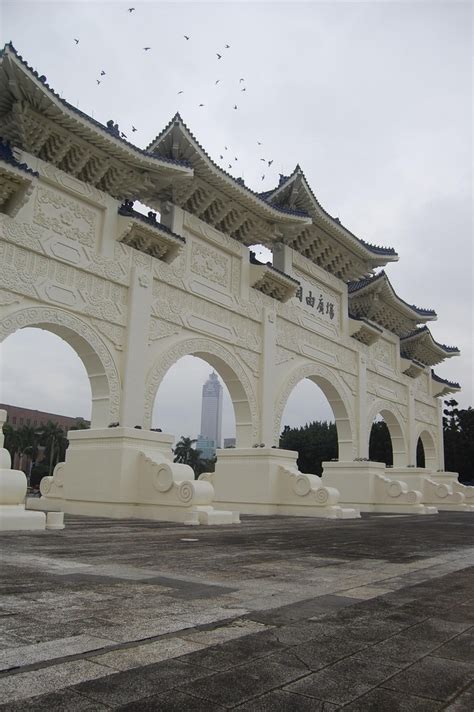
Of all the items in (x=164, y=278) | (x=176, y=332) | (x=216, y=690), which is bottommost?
(x=216, y=690)

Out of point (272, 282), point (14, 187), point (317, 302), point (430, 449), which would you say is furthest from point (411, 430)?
point (14, 187)

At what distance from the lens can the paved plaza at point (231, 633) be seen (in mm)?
1660

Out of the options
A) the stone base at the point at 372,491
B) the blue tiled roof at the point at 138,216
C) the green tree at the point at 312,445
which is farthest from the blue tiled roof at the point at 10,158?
the green tree at the point at 312,445

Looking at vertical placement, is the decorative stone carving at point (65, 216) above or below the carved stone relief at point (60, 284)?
above

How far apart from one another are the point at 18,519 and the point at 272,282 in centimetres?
1041

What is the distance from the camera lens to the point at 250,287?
14.9 meters

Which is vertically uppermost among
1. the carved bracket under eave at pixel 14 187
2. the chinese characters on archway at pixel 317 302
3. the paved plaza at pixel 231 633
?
the chinese characters on archway at pixel 317 302

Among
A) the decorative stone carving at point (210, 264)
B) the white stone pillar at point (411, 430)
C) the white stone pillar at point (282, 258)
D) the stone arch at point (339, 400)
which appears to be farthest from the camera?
the white stone pillar at point (411, 430)

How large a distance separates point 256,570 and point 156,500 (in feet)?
18.1

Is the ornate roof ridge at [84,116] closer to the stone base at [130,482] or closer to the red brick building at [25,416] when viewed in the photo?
the stone base at [130,482]

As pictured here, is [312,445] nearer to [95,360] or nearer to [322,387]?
[322,387]

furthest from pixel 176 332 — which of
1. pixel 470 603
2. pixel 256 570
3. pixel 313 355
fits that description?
pixel 470 603

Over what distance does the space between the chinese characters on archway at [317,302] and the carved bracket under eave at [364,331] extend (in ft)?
3.48

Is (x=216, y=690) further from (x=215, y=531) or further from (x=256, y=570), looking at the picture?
(x=215, y=531)
